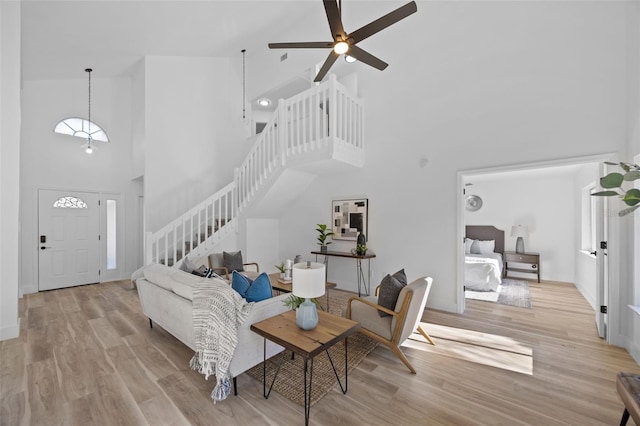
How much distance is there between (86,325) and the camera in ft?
11.6

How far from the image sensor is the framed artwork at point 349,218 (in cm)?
499

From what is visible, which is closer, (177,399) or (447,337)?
(177,399)

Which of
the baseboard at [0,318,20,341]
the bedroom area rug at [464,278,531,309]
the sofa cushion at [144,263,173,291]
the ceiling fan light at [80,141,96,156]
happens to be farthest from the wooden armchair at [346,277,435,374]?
the ceiling fan light at [80,141,96,156]

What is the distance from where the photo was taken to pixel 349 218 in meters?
5.20

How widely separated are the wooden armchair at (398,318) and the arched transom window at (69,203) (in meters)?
6.22

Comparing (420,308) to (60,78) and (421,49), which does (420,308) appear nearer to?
(421,49)

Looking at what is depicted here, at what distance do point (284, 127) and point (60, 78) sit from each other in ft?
15.6

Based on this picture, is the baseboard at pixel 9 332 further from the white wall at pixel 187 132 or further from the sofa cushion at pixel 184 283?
the white wall at pixel 187 132

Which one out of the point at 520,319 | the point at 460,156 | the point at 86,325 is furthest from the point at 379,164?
the point at 86,325

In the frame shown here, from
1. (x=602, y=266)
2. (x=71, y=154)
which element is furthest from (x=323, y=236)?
(x=71, y=154)

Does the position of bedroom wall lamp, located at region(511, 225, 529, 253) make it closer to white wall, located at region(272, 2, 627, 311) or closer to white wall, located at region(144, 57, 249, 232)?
white wall, located at region(272, 2, 627, 311)

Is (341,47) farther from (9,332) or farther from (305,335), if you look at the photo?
(9,332)

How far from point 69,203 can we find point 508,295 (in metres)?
8.76

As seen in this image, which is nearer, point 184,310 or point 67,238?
point 184,310
